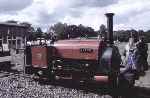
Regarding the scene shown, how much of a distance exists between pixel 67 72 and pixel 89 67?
879 mm

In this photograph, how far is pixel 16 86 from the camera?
36.6 ft

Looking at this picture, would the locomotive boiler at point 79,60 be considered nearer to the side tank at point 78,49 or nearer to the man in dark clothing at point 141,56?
the side tank at point 78,49

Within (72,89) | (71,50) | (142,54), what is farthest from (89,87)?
(142,54)

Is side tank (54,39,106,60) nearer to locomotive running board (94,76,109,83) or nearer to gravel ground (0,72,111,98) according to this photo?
locomotive running board (94,76,109,83)

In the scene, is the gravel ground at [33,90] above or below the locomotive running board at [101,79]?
below

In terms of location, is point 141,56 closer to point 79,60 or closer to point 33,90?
point 79,60

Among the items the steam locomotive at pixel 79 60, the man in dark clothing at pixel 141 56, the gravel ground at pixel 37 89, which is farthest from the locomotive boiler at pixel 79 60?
the man in dark clothing at pixel 141 56

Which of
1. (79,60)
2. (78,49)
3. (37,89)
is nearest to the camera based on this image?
(37,89)

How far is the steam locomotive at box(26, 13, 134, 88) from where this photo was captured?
34.3ft

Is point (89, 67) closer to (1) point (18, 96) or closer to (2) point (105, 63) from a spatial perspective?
(2) point (105, 63)

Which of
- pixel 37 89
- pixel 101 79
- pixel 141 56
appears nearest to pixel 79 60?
pixel 101 79

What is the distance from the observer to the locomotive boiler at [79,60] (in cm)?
1045

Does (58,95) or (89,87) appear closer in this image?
(58,95)

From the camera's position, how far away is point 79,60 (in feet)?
37.5
